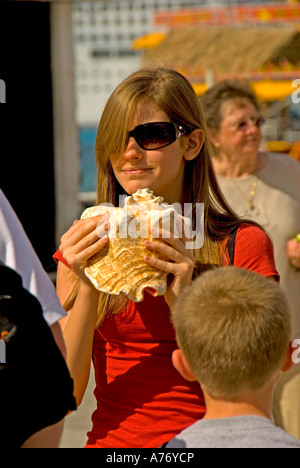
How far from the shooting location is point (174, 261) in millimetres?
2094

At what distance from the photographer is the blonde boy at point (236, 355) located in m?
1.72

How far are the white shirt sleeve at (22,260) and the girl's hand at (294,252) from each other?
2.65 metres

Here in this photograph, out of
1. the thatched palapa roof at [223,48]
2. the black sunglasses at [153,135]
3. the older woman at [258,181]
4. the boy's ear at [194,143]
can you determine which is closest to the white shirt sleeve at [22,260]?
the black sunglasses at [153,135]

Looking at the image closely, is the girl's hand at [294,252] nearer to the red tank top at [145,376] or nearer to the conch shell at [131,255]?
the red tank top at [145,376]

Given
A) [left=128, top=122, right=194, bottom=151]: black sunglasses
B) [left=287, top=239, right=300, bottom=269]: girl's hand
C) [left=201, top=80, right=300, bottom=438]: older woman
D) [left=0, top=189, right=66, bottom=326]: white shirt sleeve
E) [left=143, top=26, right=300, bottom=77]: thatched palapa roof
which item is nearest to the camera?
[left=0, top=189, right=66, bottom=326]: white shirt sleeve

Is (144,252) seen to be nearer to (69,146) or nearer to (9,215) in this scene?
(9,215)

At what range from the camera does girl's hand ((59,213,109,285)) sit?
2.09m

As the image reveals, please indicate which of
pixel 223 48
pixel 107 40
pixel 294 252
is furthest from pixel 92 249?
pixel 107 40

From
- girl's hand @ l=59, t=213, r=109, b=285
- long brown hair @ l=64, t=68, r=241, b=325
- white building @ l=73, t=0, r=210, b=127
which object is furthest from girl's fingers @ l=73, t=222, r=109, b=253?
white building @ l=73, t=0, r=210, b=127

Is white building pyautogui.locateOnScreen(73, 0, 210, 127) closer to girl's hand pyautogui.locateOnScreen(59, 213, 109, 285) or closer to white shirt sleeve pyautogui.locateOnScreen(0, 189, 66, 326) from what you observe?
girl's hand pyautogui.locateOnScreen(59, 213, 109, 285)

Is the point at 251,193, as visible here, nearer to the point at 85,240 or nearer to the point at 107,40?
the point at 85,240

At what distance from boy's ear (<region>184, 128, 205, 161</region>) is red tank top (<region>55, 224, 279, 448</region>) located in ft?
0.95

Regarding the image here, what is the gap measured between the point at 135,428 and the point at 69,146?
499 cm
